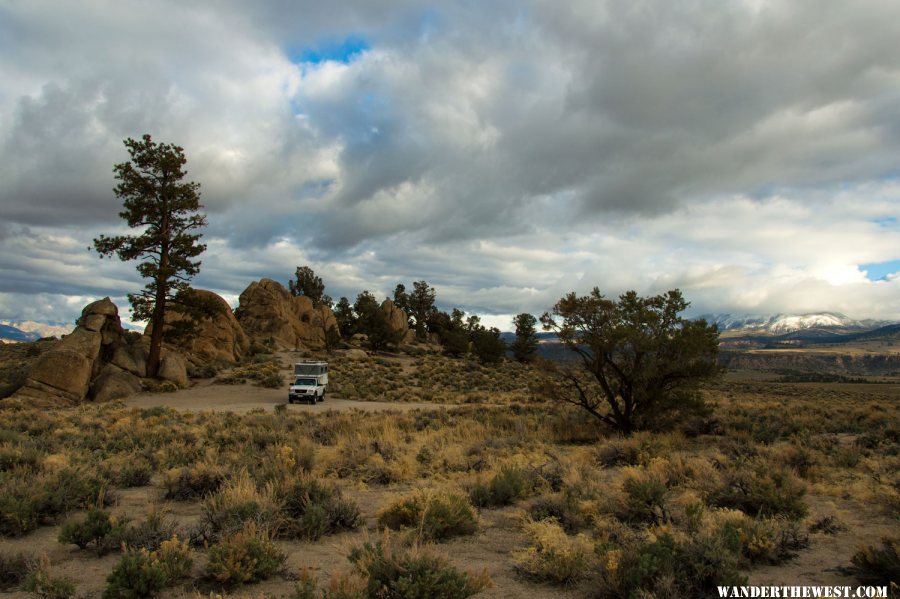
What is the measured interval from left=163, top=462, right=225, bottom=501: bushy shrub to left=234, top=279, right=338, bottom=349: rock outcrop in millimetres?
52058

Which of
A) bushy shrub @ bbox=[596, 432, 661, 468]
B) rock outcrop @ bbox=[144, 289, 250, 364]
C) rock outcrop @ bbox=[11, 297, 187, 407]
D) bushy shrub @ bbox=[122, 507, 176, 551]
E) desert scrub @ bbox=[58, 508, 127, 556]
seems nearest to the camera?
bushy shrub @ bbox=[122, 507, 176, 551]

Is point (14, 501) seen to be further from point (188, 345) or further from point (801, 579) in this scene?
point (188, 345)

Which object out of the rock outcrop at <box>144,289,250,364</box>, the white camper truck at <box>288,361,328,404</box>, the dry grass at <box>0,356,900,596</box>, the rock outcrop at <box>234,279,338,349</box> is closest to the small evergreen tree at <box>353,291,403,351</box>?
the rock outcrop at <box>234,279,338,349</box>

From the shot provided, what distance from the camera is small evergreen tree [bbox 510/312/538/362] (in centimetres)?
6944

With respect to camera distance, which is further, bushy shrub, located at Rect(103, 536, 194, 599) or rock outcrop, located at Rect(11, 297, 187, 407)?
rock outcrop, located at Rect(11, 297, 187, 407)

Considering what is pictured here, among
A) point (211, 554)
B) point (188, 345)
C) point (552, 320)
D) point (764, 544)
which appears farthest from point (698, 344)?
point (188, 345)

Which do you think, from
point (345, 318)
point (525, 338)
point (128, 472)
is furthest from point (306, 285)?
point (128, 472)

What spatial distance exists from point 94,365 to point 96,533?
31151 mm

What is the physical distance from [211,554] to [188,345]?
1420 inches

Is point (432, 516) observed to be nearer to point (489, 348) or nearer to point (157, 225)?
point (157, 225)

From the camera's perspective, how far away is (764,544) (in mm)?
5852

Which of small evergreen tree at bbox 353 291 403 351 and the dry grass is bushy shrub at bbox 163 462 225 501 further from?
small evergreen tree at bbox 353 291 403 351

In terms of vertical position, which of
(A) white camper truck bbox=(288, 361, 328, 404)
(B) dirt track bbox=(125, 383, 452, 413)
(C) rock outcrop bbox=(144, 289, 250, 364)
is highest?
(C) rock outcrop bbox=(144, 289, 250, 364)

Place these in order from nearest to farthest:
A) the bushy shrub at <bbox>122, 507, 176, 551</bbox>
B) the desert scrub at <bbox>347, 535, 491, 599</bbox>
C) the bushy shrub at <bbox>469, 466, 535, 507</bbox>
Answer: the desert scrub at <bbox>347, 535, 491, 599</bbox> < the bushy shrub at <bbox>122, 507, 176, 551</bbox> < the bushy shrub at <bbox>469, 466, 535, 507</bbox>
